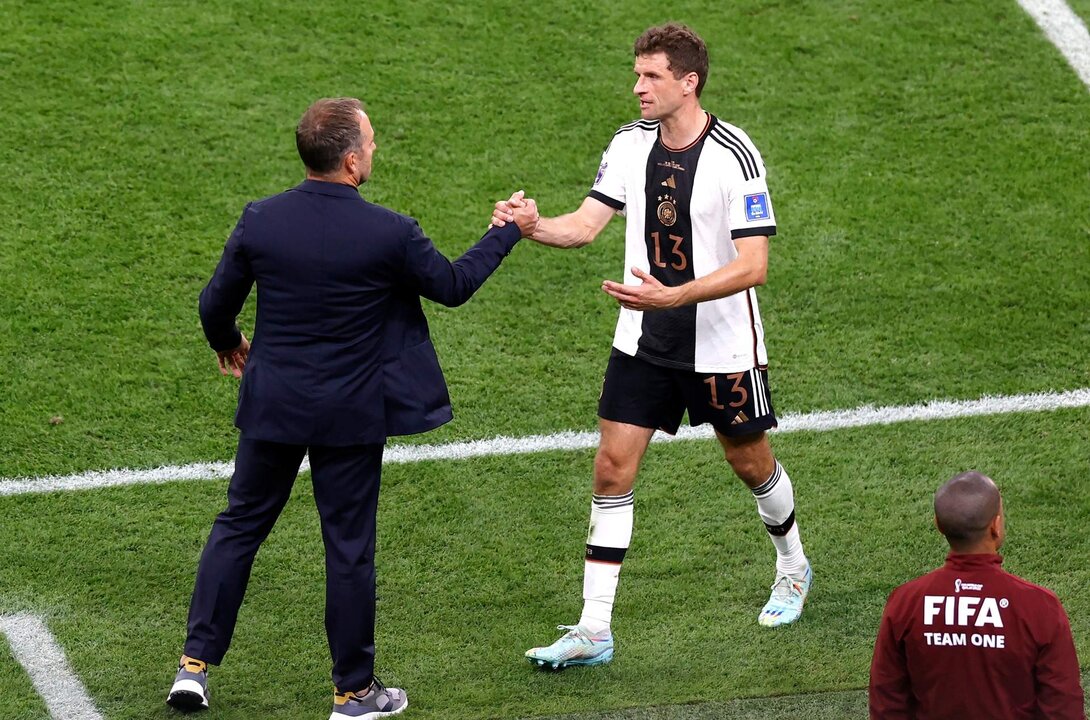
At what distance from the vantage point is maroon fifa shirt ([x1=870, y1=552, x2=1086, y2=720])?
11.9 feet

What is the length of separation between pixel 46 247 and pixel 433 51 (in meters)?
2.52

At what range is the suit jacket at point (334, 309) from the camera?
4.52 meters

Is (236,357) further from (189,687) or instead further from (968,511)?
(968,511)

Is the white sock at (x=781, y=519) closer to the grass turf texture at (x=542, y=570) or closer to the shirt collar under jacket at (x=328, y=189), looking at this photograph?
the grass turf texture at (x=542, y=570)

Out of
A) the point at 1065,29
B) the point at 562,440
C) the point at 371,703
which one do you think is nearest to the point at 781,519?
the point at 562,440

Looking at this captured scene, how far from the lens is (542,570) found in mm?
5887

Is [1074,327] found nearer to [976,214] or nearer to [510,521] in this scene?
[976,214]

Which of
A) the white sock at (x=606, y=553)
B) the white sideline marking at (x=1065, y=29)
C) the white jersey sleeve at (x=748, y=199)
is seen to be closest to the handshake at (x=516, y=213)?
the white jersey sleeve at (x=748, y=199)

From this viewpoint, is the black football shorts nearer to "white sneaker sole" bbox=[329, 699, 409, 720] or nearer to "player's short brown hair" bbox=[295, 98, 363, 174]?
"white sneaker sole" bbox=[329, 699, 409, 720]

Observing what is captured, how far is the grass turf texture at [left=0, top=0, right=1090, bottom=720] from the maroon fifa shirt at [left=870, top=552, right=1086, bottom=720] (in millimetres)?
1390

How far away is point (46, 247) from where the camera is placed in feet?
25.4

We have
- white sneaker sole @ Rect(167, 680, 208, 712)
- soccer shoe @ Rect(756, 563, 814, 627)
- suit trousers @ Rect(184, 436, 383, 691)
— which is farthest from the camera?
soccer shoe @ Rect(756, 563, 814, 627)

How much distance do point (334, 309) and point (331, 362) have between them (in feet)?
0.52

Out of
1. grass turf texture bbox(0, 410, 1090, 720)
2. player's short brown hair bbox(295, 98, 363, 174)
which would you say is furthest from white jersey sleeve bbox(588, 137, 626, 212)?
grass turf texture bbox(0, 410, 1090, 720)
